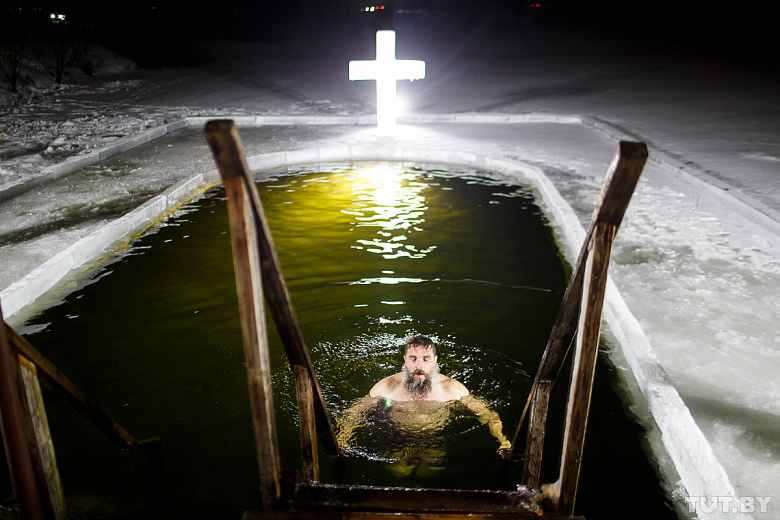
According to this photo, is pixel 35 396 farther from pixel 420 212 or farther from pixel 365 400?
pixel 420 212

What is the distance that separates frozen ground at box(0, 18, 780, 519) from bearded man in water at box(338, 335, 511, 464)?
144cm

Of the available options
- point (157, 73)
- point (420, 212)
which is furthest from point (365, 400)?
point (157, 73)

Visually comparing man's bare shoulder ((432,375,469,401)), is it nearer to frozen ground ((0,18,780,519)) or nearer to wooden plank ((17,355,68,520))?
frozen ground ((0,18,780,519))

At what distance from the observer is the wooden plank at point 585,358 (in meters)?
1.98

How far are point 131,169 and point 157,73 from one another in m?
15.1

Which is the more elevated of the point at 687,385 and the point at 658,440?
the point at 687,385

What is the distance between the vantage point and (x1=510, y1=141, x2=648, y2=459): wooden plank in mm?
1814

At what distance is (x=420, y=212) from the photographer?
8.44 meters

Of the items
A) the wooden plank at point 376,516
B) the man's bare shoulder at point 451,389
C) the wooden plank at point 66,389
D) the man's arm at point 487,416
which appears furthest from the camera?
the man's bare shoulder at point 451,389

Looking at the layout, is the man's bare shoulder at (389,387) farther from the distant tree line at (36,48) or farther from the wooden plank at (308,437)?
the distant tree line at (36,48)

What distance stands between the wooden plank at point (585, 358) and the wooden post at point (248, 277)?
112 centimetres

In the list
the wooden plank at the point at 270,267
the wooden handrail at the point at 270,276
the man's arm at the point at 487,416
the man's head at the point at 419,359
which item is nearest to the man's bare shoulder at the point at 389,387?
the man's head at the point at 419,359

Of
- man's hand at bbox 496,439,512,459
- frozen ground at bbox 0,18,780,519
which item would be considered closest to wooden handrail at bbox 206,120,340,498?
man's hand at bbox 496,439,512,459

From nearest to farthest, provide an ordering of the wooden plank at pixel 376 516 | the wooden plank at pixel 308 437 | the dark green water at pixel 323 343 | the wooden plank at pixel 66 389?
the wooden plank at pixel 376 516 < the wooden plank at pixel 66 389 < the wooden plank at pixel 308 437 < the dark green water at pixel 323 343
